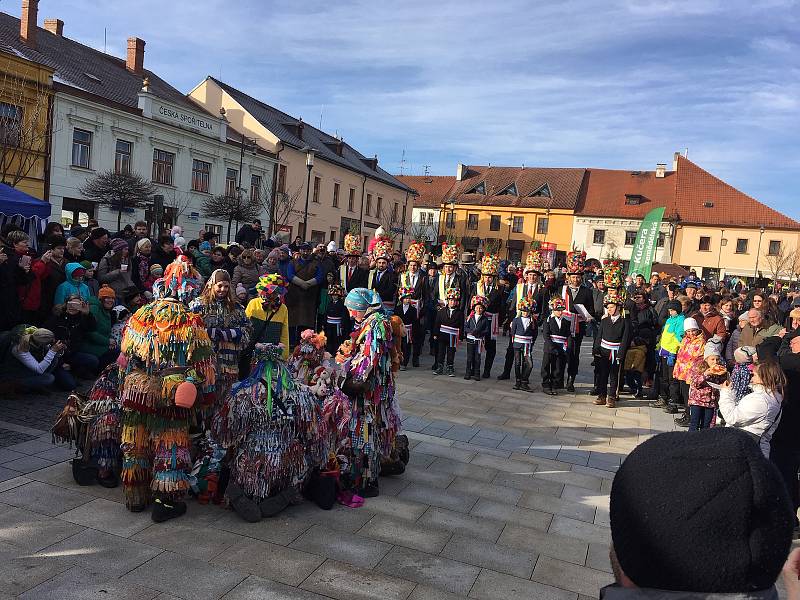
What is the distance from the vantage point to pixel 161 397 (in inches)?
173

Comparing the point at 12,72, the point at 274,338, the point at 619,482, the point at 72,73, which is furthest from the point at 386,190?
the point at 619,482

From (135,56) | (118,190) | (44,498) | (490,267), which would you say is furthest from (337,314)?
(135,56)

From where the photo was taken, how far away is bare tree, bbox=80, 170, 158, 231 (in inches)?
843

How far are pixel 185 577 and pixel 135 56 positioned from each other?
33.9 meters

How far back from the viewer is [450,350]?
11477 mm

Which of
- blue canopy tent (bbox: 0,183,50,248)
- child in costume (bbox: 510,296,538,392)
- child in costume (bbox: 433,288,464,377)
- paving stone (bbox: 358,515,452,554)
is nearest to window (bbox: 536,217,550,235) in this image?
child in costume (bbox: 433,288,464,377)

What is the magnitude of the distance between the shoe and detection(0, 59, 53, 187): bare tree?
12.5 m

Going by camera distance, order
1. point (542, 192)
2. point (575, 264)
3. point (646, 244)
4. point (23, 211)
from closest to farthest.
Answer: point (23, 211), point (575, 264), point (646, 244), point (542, 192)

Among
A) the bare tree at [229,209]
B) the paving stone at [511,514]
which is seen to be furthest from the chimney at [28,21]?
the paving stone at [511,514]

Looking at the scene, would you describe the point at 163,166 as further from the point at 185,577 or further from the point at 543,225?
the point at 543,225

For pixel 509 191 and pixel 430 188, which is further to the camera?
pixel 430 188

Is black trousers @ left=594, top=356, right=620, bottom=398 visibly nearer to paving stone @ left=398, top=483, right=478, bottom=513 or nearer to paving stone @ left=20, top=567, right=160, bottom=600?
paving stone @ left=398, top=483, right=478, bottom=513

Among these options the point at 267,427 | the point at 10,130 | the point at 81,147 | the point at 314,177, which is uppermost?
the point at 314,177

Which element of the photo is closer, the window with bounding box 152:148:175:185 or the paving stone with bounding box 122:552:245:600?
the paving stone with bounding box 122:552:245:600
